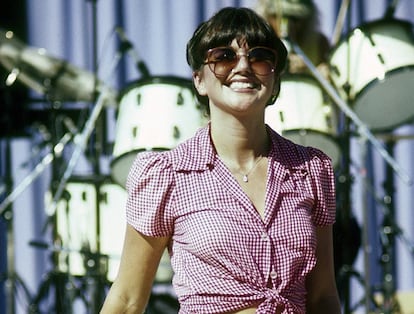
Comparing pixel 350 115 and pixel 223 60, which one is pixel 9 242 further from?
pixel 223 60

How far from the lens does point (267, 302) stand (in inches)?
64.8

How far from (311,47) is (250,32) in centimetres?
257

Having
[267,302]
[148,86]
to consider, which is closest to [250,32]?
[267,302]

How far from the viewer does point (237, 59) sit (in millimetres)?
1734

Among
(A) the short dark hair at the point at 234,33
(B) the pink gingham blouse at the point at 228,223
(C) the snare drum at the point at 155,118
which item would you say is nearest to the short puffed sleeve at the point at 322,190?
(B) the pink gingham blouse at the point at 228,223

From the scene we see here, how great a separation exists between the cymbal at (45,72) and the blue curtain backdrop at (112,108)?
0.18m

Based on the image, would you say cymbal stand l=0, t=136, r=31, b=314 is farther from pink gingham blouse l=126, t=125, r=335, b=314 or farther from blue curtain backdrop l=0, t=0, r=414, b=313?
pink gingham blouse l=126, t=125, r=335, b=314

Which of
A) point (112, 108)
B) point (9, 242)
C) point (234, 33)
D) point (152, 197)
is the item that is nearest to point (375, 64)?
point (112, 108)

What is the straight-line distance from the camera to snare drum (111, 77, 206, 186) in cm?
383

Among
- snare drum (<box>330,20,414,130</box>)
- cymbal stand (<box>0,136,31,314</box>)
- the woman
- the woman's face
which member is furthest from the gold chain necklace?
cymbal stand (<box>0,136,31,314</box>)

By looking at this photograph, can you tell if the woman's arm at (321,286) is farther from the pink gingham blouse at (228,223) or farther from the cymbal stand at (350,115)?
the cymbal stand at (350,115)

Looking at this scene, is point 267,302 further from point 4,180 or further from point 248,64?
point 4,180

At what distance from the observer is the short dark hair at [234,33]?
1749 mm

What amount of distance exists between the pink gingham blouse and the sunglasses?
160 mm
